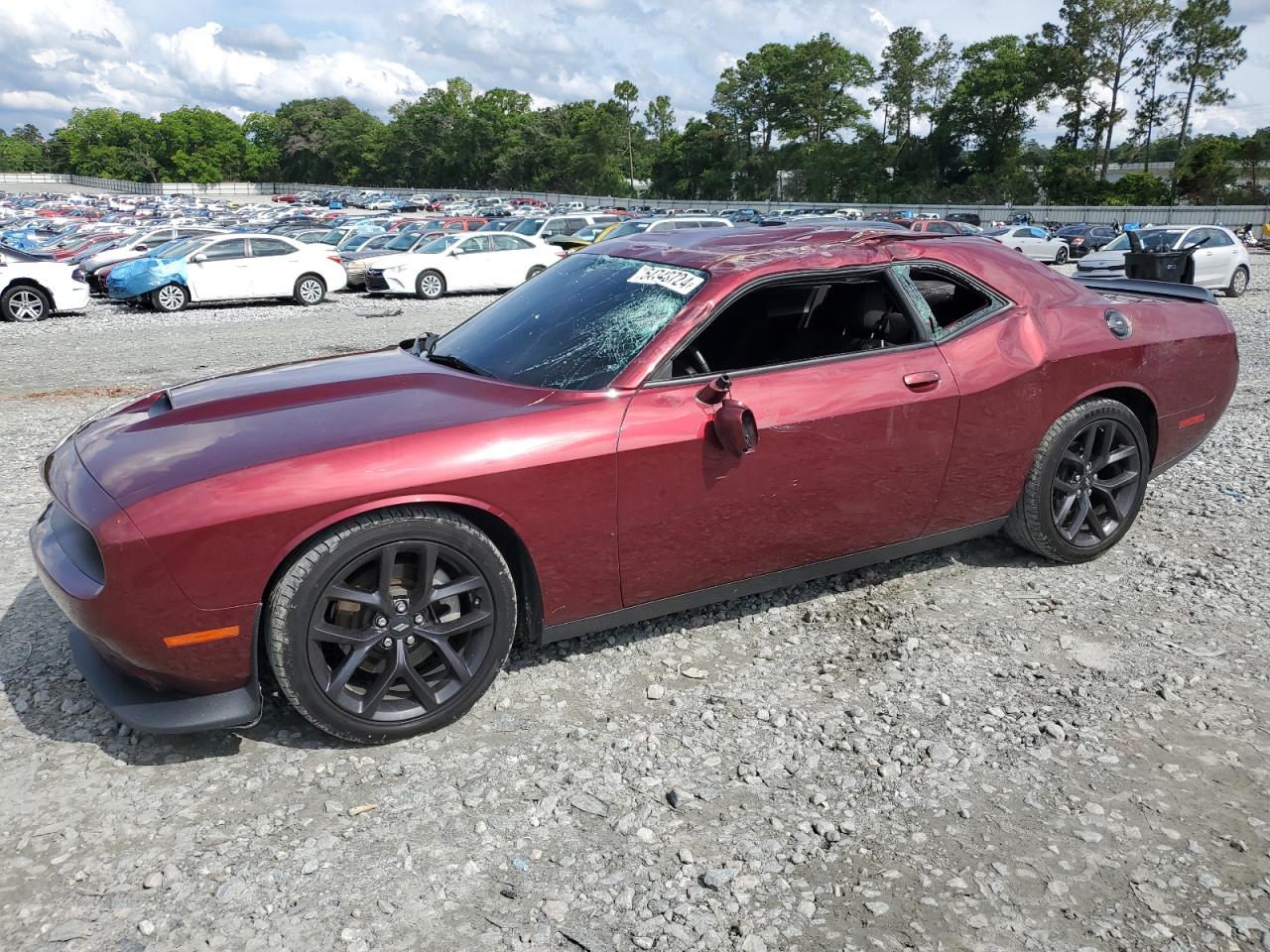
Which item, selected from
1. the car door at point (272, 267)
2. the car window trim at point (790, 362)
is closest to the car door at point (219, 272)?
the car door at point (272, 267)

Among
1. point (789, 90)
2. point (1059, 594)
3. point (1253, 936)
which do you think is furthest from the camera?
point (789, 90)

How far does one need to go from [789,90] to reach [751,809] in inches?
3672

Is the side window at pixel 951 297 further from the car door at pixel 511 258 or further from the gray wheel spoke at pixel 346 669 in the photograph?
Answer: the car door at pixel 511 258

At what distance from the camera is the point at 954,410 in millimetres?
3807

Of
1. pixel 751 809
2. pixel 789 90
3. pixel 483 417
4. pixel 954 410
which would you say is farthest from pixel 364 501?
pixel 789 90

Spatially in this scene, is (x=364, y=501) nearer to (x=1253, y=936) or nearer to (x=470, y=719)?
(x=470, y=719)

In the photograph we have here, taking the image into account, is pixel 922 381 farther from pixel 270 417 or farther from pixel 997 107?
pixel 997 107

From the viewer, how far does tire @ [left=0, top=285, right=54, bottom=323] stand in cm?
1586

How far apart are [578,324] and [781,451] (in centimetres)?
95

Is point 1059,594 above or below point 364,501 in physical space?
below

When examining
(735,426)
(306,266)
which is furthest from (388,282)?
(735,426)

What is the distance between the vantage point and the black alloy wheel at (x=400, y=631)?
2900mm

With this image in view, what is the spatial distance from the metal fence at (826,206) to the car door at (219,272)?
3602cm

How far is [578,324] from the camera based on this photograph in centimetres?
368
